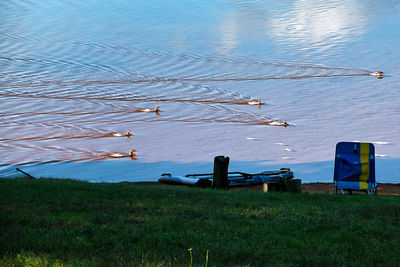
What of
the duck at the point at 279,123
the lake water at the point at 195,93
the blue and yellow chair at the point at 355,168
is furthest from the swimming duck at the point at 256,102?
the blue and yellow chair at the point at 355,168

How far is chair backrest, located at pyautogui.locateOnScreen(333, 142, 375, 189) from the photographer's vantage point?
12.4 m


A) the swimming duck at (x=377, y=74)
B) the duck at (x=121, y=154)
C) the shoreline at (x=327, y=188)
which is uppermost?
the swimming duck at (x=377, y=74)

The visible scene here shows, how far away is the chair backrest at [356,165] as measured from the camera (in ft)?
40.5

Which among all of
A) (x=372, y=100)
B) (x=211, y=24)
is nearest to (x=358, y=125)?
(x=372, y=100)

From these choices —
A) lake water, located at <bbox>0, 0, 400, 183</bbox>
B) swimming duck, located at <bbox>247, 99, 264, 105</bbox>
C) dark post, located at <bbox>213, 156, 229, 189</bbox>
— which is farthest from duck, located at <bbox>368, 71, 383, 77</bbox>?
dark post, located at <bbox>213, 156, 229, 189</bbox>

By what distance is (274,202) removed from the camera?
882 centimetres

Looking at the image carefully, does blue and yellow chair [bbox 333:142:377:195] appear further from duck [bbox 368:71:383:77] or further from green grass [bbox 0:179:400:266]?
duck [bbox 368:71:383:77]

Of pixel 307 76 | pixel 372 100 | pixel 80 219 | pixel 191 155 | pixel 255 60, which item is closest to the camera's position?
pixel 80 219

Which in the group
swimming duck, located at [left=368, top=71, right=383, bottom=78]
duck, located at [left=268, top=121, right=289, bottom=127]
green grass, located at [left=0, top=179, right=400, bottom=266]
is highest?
swimming duck, located at [left=368, top=71, right=383, bottom=78]

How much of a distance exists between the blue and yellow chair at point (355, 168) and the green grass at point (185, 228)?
2847 millimetres

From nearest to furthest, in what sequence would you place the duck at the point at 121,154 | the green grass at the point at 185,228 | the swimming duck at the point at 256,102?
the green grass at the point at 185,228, the duck at the point at 121,154, the swimming duck at the point at 256,102

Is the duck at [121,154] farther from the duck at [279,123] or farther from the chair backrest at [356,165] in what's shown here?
the chair backrest at [356,165]

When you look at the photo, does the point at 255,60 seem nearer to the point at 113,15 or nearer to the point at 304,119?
the point at 304,119

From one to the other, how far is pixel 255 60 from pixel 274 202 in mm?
24555
